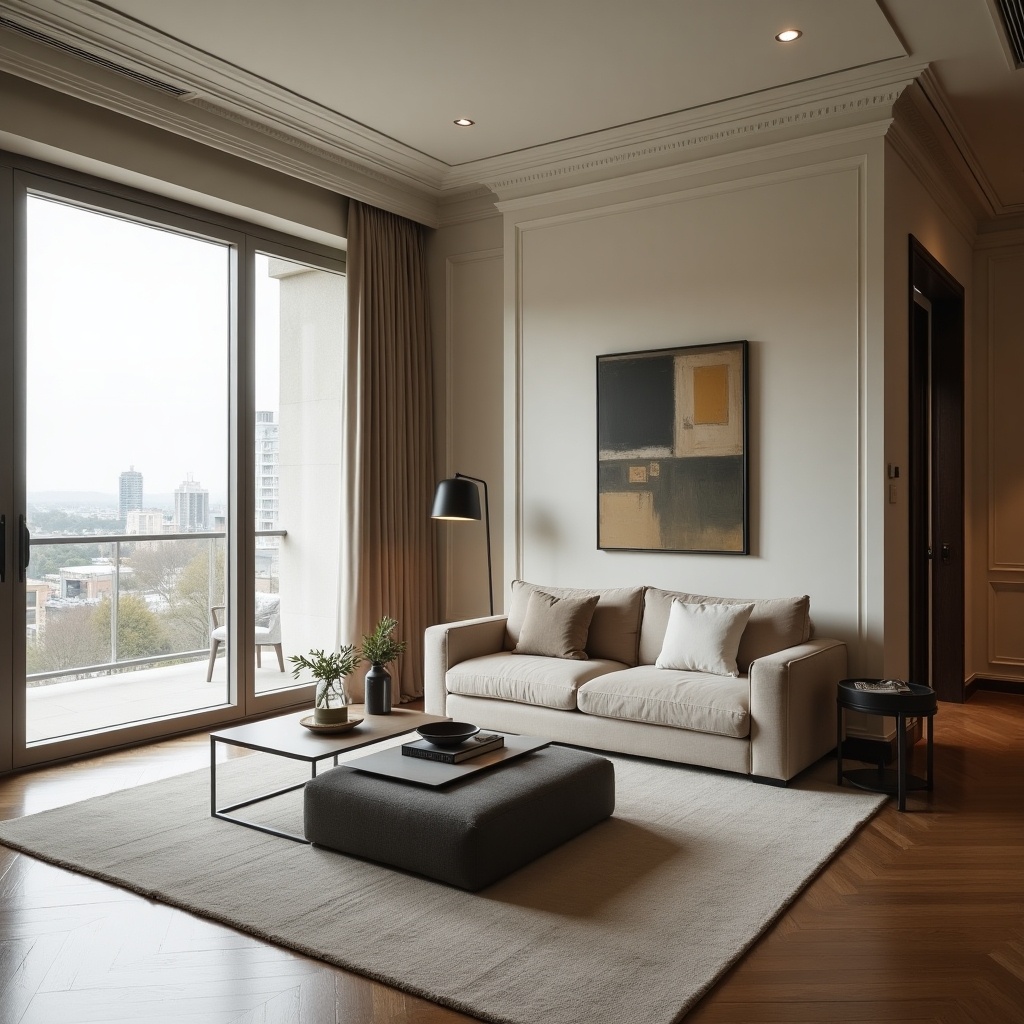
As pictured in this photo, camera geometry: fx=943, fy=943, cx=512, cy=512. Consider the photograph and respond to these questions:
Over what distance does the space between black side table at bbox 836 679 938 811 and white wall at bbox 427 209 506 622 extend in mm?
2413

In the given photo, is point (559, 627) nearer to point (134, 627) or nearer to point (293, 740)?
point (293, 740)

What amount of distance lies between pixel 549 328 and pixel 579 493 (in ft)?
3.20

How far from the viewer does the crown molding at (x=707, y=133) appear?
4.30 m

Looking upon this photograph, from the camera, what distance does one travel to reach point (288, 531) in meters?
5.58

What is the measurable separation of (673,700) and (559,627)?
900mm

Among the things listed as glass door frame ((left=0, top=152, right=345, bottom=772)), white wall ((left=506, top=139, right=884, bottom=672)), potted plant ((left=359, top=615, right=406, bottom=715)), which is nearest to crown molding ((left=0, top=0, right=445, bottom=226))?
glass door frame ((left=0, top=152, right=345, bottom=772))

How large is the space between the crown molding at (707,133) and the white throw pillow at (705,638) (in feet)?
7.67

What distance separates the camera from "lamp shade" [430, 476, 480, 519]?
5.27 m

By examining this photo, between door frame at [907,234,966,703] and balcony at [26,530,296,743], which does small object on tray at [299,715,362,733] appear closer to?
balcony at [26,530,296,743]

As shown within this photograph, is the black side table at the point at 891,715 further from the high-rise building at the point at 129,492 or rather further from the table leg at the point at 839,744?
the high-rise building at the point at 129,492

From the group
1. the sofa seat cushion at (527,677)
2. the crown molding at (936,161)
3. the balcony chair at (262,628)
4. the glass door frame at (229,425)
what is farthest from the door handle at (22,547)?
the crown molding at (936,161)

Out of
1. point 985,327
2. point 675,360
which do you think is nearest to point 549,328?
point 675,360

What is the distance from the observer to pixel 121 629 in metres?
4.72

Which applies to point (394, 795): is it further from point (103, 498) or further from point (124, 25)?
point (124, 25)
